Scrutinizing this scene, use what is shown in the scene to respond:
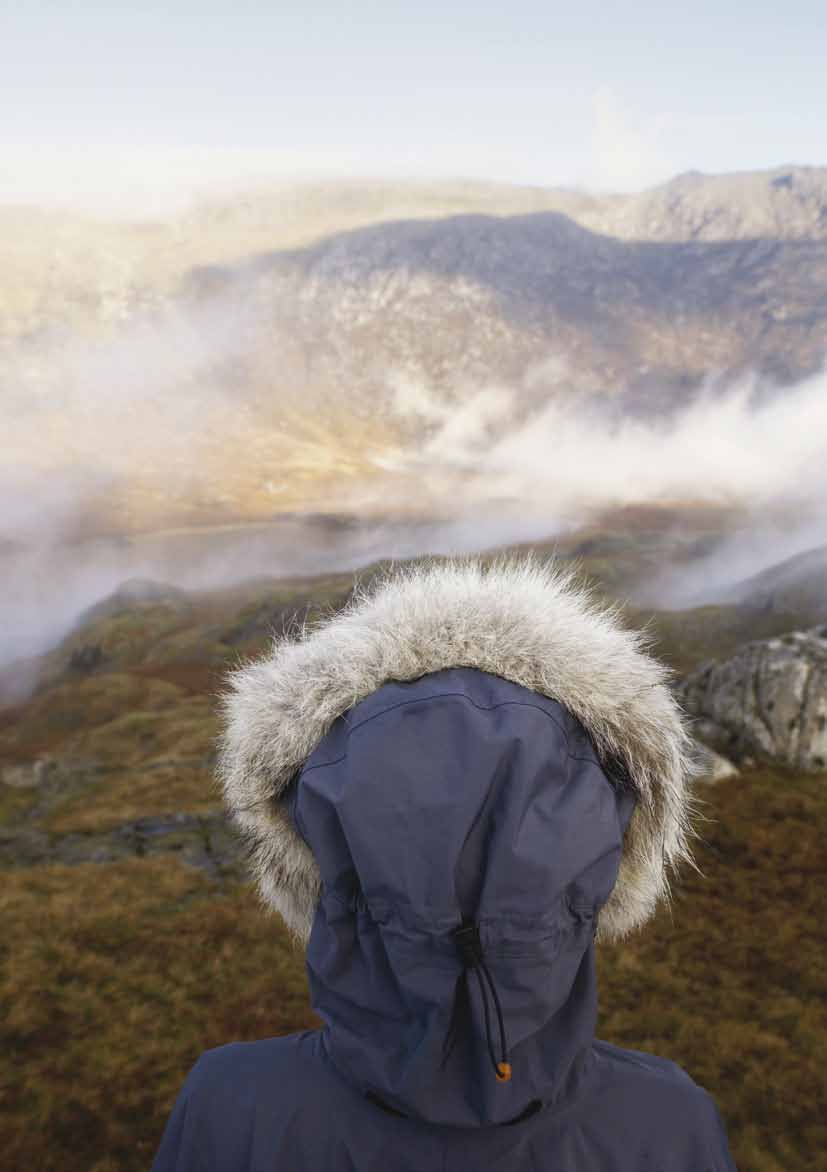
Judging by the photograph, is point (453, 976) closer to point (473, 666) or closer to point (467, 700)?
point (467, 700)

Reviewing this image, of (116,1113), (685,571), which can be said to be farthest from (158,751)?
(685,571)

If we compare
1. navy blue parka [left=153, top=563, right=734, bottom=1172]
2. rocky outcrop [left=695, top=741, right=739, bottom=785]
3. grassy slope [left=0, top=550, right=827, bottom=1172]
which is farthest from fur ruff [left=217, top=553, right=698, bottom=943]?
rocky outcrop [left=695, top=741, right=739, bottom=785]

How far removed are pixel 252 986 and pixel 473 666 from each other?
34.4 feet

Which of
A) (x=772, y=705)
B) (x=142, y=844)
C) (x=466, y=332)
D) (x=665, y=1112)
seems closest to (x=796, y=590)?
(x=772, y=705)

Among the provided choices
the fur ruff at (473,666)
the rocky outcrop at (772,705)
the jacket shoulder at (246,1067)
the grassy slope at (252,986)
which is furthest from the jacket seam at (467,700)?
the rocky outcrop at (772,705)

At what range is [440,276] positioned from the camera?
196625 millimetres

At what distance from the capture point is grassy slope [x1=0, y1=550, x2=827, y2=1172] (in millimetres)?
7969

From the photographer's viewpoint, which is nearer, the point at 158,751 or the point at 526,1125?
the point at 526,1125

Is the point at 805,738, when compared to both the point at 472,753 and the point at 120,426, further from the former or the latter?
the point at 120,426

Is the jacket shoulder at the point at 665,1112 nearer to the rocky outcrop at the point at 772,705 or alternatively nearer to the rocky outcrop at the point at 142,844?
the rocky outcrop at the point at 142,844

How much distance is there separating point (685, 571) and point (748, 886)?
64656 millimetres

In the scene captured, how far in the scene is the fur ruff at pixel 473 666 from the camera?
2.45 m

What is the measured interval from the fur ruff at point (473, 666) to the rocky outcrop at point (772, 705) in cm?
1487

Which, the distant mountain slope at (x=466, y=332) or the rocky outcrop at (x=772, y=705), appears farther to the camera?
the distant mountain slope at (x=466, y=332)
